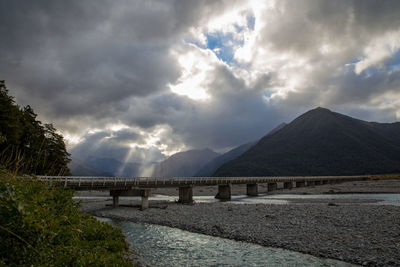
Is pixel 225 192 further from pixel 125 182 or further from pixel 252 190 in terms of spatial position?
pixel 125 182

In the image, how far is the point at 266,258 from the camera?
1302 cm

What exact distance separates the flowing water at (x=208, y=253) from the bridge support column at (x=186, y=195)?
26801 mm

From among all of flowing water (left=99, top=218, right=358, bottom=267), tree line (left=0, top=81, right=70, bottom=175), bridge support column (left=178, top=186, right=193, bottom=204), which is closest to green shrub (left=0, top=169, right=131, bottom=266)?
flowing water (left=99, top=218, right=358, bottom=267)

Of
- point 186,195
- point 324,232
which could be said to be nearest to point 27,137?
point 186,195

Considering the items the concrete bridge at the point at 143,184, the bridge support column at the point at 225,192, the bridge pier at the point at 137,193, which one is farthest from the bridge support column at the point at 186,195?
the bridge support column at the point at 225,192

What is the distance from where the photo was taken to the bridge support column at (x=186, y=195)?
4562 cm

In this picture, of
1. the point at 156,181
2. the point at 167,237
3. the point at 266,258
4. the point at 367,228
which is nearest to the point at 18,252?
the point at 266,258

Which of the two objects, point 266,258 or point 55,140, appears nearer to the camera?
point 266,258

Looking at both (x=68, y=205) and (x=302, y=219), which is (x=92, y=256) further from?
(x=302, y=219)

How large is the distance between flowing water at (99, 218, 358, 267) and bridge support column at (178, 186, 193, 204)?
26801 mm

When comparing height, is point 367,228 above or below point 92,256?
below

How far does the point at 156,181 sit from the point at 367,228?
3436 cm

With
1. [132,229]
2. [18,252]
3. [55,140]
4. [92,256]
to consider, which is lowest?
[132,229]

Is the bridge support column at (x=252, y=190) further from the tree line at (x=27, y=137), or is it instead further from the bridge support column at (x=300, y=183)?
the tree line at (x=27, y=137)
